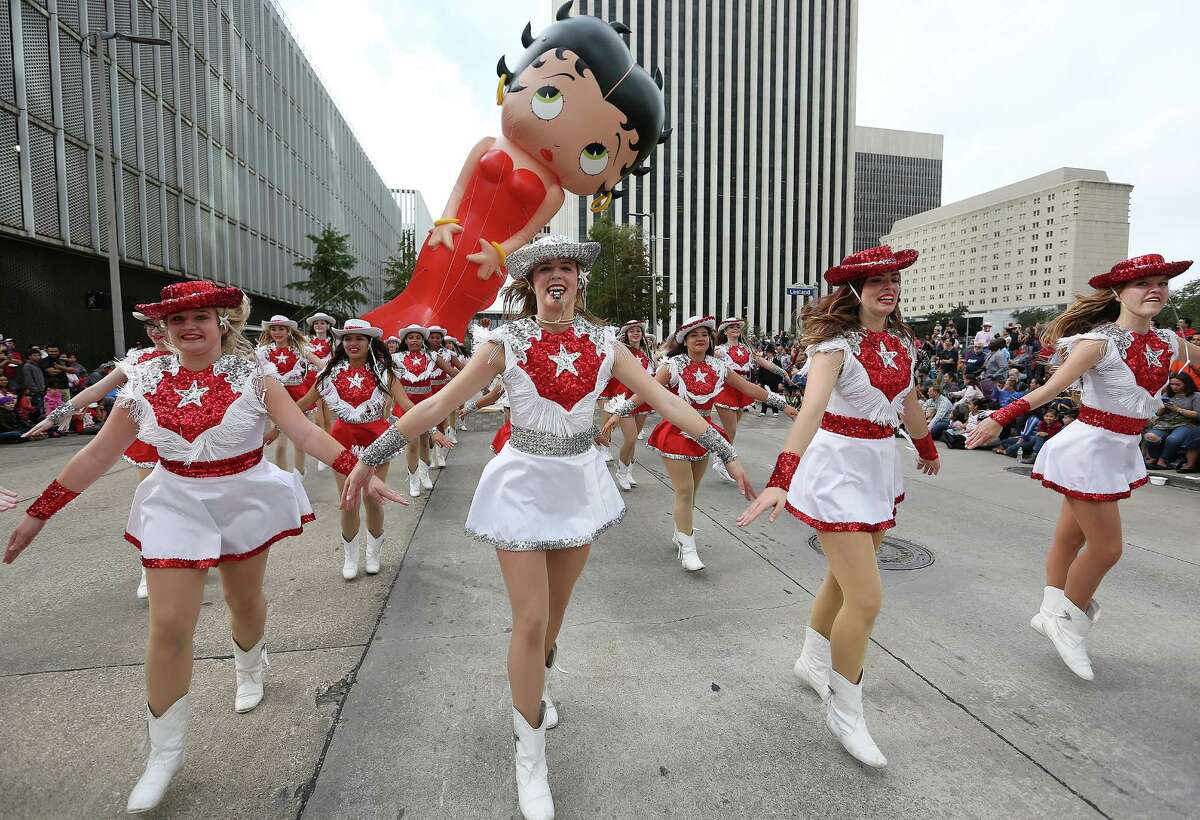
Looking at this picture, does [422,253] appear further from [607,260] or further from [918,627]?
[607,260]

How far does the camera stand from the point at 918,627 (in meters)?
4.14

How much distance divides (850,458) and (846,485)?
0.43ft

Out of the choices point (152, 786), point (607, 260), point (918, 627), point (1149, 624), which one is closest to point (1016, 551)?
point (1149, 624)

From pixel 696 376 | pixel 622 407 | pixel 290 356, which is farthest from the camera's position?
pixel 290 356

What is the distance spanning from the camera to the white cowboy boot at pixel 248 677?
3.22m

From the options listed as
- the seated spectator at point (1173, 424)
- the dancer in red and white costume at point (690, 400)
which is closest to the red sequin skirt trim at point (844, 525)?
the dancer in red and white costume at point (690, 400)

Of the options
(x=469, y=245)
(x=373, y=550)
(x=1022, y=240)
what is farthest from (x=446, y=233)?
(x=1022, y=240)

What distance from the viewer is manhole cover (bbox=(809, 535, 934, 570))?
5.40 metres

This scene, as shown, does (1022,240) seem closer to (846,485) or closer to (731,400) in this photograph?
(731,400)

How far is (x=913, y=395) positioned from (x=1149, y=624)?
2.54 m

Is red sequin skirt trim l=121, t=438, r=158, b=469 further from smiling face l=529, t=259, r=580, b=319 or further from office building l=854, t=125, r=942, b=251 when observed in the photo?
office building l=854, t=125, r=942, b=251

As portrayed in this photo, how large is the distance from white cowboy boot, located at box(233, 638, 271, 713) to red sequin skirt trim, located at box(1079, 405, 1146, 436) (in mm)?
4559

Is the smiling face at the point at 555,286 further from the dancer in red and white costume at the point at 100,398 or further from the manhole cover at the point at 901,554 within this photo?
the manhole cover at the point at 901,554

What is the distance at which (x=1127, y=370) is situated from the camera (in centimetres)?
357
